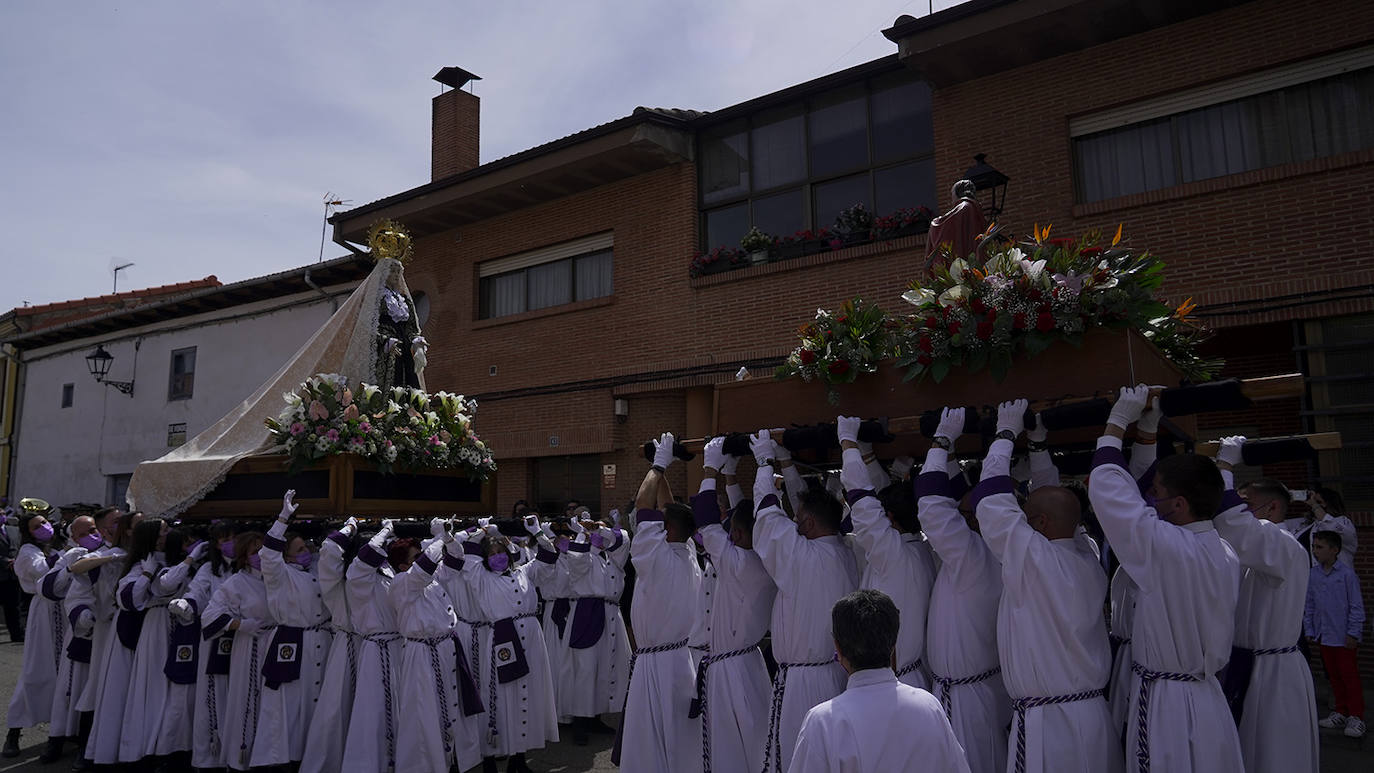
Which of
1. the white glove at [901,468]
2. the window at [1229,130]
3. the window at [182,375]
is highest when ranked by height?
the window at [1229,130]

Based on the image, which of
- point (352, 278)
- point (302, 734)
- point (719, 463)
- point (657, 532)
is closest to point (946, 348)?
point (719, 463)

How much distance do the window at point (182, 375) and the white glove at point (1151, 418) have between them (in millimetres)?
22217

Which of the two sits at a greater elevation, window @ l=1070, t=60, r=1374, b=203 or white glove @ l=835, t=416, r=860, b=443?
window @ l=1070, t=60, r=1374, b=203

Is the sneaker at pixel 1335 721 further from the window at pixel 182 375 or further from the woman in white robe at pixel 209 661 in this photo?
the window at pixel 182 375

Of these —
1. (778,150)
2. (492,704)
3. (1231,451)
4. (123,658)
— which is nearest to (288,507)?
(492,704)

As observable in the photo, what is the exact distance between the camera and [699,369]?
44.1 feet

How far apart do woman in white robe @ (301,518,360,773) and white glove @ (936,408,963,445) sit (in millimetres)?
4538

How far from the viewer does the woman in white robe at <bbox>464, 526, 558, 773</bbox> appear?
24.8 feet

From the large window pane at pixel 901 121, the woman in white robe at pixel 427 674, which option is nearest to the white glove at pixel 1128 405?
the woman in white robe at pixel 427 674

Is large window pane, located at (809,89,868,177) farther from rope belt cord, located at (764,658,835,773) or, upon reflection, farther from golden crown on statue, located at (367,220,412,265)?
rope belt cord, located at (764,658,835,773)

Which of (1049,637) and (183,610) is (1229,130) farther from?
(183,610)

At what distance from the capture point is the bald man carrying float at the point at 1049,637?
3.81m

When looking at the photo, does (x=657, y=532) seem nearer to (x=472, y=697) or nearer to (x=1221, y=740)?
(x=472, y=697)

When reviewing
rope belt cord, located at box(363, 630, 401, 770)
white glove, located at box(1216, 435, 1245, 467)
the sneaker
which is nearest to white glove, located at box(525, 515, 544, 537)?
rope belt cord, located at box(363, 630, 401, 770)
